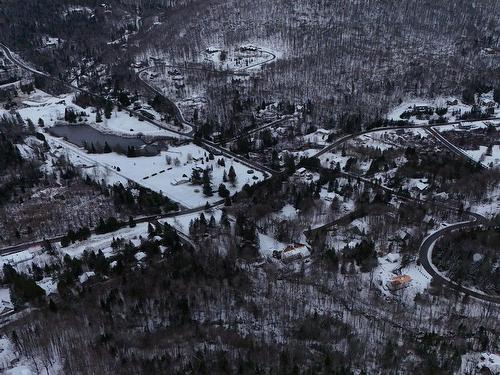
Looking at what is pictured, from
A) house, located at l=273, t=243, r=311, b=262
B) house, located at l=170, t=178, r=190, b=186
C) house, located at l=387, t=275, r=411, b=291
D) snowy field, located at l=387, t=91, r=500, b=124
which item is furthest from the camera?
snowy field, located at l=387, t=91, r=500, b=124

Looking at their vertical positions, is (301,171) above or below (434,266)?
above

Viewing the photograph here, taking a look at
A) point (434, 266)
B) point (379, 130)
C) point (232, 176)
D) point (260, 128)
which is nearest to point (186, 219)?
point (232, 176)

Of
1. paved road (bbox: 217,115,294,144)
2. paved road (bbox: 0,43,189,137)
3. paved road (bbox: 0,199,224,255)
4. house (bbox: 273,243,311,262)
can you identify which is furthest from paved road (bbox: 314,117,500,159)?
house (bbox: 273,243,311,262)

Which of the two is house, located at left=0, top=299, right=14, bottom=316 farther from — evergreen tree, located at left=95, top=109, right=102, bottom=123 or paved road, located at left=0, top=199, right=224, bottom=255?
evergreen tree, located at left=95, top=109, right=102, bottom=123

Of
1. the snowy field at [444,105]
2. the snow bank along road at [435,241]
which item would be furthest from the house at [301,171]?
the snowy field at [444,105]

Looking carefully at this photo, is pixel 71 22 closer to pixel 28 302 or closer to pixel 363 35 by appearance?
pixel 363 35

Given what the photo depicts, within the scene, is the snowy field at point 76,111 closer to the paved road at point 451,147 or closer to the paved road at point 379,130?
the paved road at point 379,130

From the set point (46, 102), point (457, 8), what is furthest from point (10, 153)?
point (457, 8)

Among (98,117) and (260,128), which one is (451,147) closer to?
(260,128)
